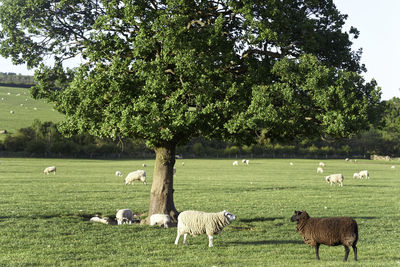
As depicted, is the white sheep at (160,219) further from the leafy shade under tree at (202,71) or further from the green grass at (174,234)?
the leafy shade under tree at (202,71)

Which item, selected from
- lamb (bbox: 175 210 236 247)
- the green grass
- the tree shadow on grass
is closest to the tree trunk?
the green grass

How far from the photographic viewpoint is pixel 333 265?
13.2 meters

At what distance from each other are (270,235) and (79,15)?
14.5m

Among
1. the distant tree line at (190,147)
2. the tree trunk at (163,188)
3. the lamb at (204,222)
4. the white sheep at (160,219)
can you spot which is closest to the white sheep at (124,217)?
the tree trunk at (163,188)

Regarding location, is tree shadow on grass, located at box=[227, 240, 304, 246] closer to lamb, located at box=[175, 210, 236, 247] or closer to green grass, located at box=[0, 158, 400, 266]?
Result: green grass, located at box=[0, 158, 400, 266]

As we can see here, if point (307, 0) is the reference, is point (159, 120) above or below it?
below

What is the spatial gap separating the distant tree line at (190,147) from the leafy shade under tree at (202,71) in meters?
92.1

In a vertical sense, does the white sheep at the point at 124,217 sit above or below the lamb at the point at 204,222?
below

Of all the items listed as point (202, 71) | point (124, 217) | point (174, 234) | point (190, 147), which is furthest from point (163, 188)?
point (190, 147)

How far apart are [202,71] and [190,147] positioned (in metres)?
155

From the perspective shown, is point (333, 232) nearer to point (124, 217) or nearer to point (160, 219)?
point (160, 219)

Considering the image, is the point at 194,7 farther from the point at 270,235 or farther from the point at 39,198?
the point at 39,198

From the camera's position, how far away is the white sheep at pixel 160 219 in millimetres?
21781

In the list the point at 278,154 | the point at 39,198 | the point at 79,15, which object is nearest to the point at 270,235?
the point at 79,15
